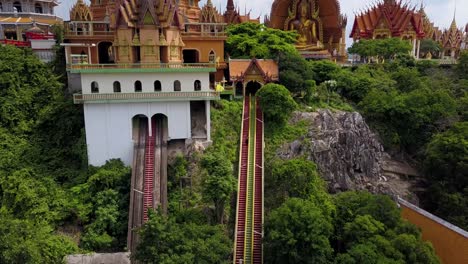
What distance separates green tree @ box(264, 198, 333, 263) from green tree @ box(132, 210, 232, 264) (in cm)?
239

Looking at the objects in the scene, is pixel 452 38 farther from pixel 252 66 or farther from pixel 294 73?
pixel 252 66

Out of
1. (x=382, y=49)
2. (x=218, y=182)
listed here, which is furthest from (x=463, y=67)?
(x=218, y=182)

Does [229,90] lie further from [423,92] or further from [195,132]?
[423,92]

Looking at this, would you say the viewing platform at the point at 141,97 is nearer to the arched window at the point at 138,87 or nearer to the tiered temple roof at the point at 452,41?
the arched window at the point at 138,87

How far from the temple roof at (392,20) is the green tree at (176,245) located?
42.1 meters

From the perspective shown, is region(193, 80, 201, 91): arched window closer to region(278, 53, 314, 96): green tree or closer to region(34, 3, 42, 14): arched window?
region(278, 53, 314, 96): green tree

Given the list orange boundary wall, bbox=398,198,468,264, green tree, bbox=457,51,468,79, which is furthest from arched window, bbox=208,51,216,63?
green tree, bbox=457,51,468,79

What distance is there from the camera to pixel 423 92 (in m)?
32.2

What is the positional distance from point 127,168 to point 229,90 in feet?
33.7

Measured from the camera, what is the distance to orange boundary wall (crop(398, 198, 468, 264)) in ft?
68.4

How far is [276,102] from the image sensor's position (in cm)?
2781

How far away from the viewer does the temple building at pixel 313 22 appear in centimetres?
4334

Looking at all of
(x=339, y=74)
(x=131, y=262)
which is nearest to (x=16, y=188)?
(x=131, y=262)

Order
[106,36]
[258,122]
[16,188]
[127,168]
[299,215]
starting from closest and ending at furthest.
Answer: [299,215] < [16,188] < [127,168] < [258,122] < [106,36]
